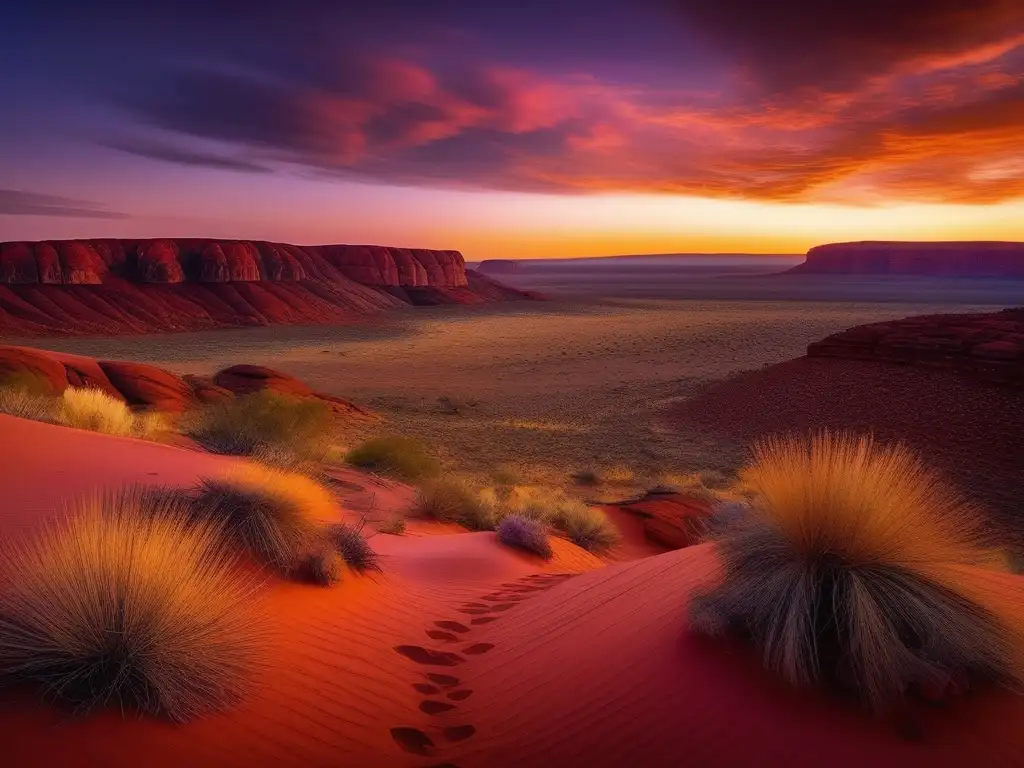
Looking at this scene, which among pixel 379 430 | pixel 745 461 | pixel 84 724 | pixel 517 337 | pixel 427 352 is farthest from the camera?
pixel 517 337

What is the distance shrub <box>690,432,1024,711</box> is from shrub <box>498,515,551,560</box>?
4452 millimetres

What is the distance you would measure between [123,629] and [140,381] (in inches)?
781

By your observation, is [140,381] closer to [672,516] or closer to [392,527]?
[392,527]

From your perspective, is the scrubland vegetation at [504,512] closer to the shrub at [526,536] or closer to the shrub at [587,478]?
the shrub at [526,536]

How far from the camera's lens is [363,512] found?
10.1m

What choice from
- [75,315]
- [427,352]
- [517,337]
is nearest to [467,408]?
[427,352]

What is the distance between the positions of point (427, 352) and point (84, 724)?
158 feet

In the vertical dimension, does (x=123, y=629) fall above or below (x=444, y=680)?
above

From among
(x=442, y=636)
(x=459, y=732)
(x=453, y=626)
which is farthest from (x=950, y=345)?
(x=459, y=732)

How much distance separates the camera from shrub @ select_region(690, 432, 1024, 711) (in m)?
3.32

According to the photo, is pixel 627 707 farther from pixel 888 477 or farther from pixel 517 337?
pixel 517 337

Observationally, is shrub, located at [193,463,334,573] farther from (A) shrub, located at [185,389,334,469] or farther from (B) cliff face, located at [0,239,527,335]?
(B) cliff face, located at [0,239,527,335]

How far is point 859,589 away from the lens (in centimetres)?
347

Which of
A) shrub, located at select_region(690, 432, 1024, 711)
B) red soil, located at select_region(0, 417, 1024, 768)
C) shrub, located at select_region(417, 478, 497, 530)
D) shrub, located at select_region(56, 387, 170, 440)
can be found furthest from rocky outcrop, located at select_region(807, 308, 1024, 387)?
shrub, located at select_region(56, 387, 170, 440)
